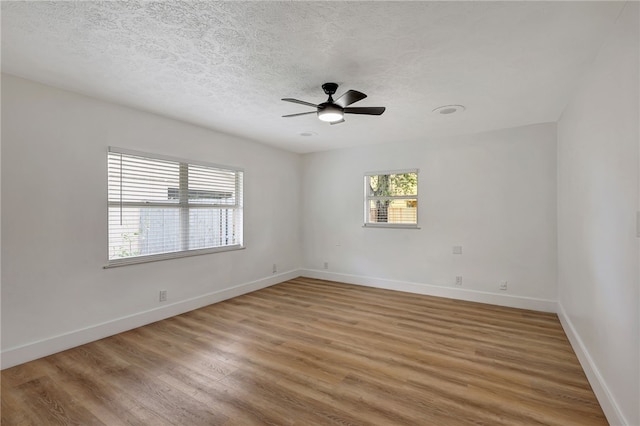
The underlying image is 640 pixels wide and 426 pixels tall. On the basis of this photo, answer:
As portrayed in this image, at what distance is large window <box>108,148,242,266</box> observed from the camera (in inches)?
132

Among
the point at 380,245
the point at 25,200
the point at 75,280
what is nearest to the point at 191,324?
the point at 75,280

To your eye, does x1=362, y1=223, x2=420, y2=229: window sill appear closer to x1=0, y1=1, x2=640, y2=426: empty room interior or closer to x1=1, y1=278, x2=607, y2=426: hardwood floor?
x1=0, y1=1, x2=640, y2=426: empty room interior

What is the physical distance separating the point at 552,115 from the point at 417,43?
2696 millimetres

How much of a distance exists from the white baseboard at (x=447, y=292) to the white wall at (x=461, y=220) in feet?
0.05

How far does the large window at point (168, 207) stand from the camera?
3.34m

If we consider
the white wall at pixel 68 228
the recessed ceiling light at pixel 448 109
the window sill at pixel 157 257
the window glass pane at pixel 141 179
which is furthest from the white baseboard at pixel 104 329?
the recessed ceiling light at pixel 448 109

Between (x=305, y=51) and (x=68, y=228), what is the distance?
2.85 meters

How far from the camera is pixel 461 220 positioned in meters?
4.58

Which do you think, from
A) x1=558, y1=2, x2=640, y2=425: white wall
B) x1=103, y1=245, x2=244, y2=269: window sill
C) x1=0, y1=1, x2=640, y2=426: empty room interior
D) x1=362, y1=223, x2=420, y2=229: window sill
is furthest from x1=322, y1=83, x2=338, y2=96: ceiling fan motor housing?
x1=362, y1=223, x2=420, y2=229: window sill

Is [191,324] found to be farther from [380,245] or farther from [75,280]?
[380,245]

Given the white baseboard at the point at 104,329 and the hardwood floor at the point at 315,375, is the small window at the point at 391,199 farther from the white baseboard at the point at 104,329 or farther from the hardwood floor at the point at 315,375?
the white baseboard at the point at 104,329

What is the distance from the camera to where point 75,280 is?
9.80 feet

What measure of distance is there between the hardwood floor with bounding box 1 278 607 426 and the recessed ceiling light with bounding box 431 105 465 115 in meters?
2.55

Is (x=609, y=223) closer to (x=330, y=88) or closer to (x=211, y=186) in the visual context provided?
(x=330, y=88)
